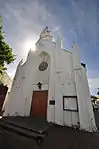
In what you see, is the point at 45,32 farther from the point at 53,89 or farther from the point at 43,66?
the point at 53,89

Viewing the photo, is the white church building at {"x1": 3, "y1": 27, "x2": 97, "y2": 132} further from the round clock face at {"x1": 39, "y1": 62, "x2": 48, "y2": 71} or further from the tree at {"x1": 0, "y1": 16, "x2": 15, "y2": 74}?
the tree at {"x1": 0, "y1": 16, "x2": 15, "y2": 74}

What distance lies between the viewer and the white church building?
5465 mm

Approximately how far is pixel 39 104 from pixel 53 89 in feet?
6.02

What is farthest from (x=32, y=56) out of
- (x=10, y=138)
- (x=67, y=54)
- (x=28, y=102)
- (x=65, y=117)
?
(x=10, y=138)

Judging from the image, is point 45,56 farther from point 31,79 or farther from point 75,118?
point 75,118

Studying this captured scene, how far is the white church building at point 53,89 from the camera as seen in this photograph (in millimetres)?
5465

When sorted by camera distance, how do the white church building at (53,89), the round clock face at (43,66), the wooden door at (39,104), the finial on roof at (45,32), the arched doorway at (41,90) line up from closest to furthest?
the white church building at (53,89)
the wooden door at (39,104)
the arched doorway at (41,90)
the round clock face at (43,66)
the finial on roof at (45,32)

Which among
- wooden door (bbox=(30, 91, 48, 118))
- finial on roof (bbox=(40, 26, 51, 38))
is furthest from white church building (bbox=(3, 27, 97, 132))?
finial on roof (bbox=(40, 26, 51, 38))

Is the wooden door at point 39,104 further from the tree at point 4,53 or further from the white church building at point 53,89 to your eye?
the tree at point 4,53

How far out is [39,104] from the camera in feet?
22.7

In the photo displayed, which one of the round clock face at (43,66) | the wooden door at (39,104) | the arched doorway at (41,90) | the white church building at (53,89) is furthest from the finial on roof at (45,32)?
the wooden door at (39,104)

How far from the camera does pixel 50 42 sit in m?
9.29

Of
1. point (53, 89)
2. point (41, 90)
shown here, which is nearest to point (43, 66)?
point (41, 90)

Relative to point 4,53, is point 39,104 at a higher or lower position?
lower
